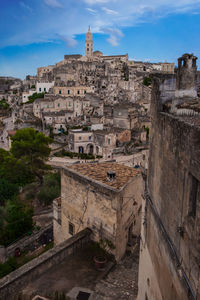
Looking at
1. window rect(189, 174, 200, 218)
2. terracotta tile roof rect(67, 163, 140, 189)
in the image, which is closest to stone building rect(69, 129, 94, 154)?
terracotta tile roof rect(67, 163, 140, 189)

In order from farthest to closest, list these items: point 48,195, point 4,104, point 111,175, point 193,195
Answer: point 4,104 → point 48,195 → point 111,175 → point 193,195

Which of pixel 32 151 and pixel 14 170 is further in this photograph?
pixel 32 151

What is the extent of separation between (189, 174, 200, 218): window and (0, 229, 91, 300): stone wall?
602cm

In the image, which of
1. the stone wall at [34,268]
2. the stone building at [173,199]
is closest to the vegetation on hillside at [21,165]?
the stone wall at [34,268]

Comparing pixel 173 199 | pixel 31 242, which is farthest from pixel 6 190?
pixel 173 199

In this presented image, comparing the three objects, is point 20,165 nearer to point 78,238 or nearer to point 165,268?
point 78,238

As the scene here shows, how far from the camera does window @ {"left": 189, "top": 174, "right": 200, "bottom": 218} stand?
13.3 feet

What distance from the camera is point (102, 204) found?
9.85 m

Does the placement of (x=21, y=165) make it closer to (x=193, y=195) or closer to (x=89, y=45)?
(x=193, y=195)

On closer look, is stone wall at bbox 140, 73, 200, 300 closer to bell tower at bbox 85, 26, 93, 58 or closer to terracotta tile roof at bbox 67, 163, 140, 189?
terracotta tile roof at bbox 67, 163, 140, 189

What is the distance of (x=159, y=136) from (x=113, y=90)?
185 feet

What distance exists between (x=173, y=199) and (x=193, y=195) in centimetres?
85

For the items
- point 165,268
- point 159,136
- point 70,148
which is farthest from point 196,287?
point 70,148

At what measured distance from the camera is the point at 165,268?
5461 millimetres
